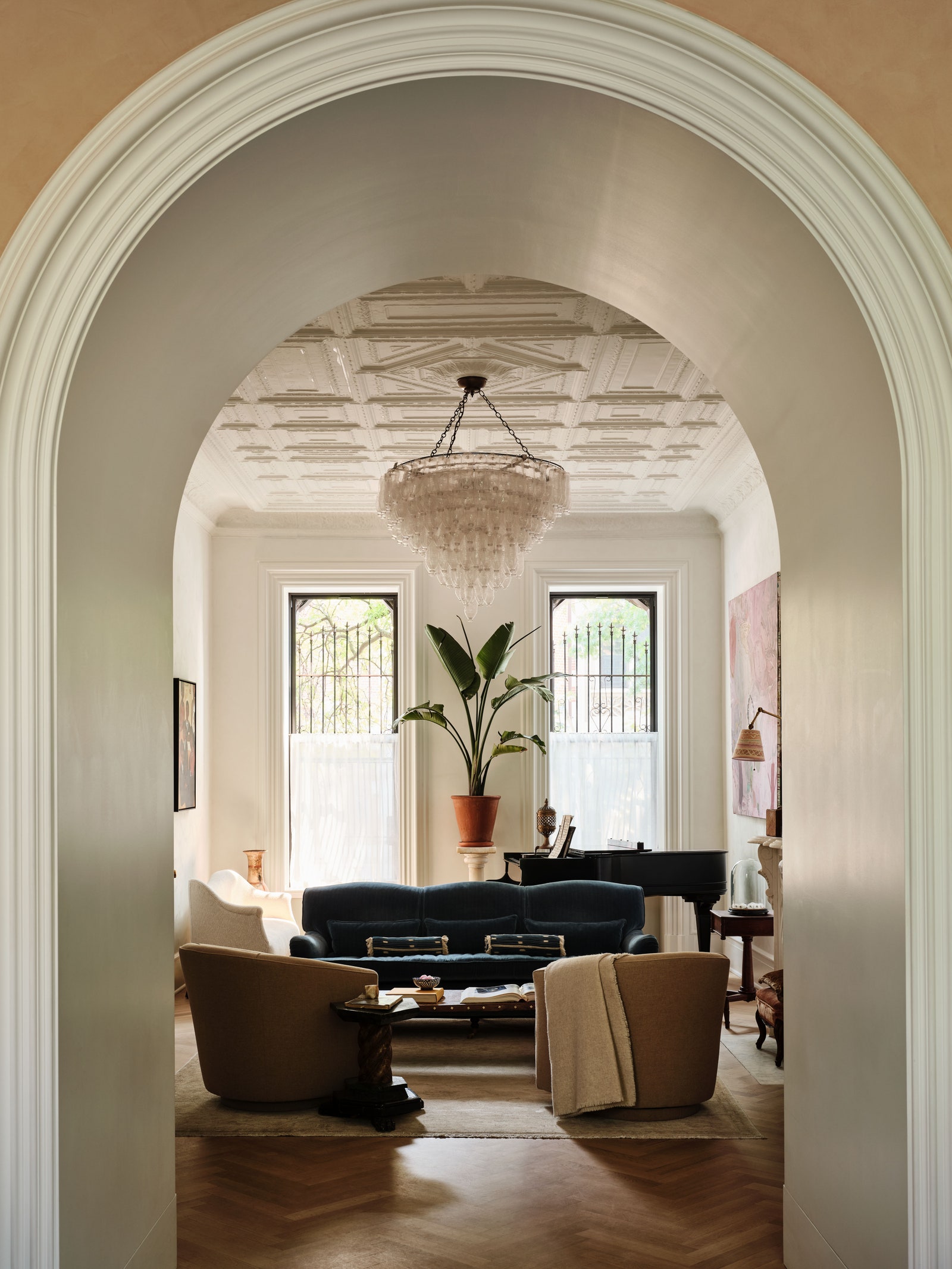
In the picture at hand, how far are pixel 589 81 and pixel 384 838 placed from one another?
7992 millimetres

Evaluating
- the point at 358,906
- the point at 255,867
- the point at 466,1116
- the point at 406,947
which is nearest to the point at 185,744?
the point at 255,867

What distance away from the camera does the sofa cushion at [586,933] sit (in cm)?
714

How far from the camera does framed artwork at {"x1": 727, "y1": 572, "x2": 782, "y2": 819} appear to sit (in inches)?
299

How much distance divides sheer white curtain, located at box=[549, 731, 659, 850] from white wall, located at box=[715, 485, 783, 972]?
2.22 feet

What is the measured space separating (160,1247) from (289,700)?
264 inches

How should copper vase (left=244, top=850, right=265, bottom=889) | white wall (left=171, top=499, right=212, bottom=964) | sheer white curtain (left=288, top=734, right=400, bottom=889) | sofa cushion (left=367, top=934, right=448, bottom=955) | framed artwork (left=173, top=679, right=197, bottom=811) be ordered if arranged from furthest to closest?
1. sheer white curtain (left=288, top=734, right=400, bottom=889)
2. copper vase (left=244, top=850, right=265, bottom=889)
3. white wall (left=171, top=499, right=212, bottom=964)
4. framed artwork (left=173, top=679, right=197, bottom=811)
5. sofa cushion (left=367, top=934, right=448, bottom=955)

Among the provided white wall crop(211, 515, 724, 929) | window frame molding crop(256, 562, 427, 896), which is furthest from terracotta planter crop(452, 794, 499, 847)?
window frame molding crop(256, 562, 427, 896)

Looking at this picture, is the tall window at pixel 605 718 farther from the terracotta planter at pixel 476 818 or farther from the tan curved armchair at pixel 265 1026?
the tan curved armchair at pixel 265 1026

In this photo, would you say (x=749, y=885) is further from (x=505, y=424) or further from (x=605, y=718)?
(x=505, y=424)

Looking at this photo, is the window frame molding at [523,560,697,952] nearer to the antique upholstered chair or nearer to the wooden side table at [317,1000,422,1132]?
the antique upholstered chair

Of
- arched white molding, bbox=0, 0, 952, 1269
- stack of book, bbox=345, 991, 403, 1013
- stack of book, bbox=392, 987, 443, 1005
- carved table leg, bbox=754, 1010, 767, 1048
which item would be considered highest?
arched white molding, bbox=0, 0, 952, 1269

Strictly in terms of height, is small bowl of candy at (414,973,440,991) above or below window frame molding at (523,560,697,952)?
below

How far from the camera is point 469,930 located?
23.9ft

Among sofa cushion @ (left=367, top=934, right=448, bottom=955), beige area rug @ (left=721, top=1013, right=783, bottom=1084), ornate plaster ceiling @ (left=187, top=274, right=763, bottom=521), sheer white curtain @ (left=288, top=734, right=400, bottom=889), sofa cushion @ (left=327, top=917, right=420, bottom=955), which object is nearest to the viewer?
ornate plaster ceiling @ (left=187, top=274, right=763, bottom=521)
